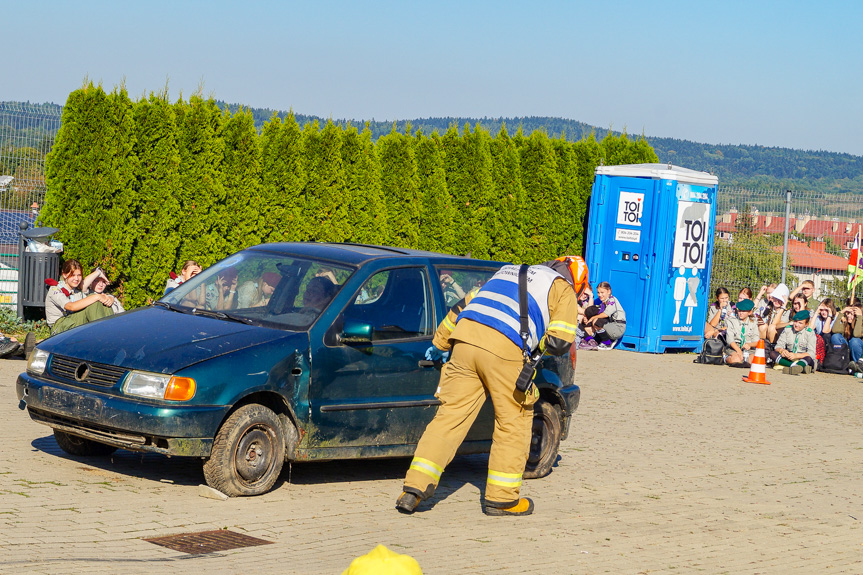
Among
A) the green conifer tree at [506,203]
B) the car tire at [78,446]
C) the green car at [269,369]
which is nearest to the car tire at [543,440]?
the green car at [269,369]

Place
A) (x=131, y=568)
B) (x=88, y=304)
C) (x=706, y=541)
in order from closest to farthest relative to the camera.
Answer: (x=131, y=568)
(x=706, y=541)
(x=88, y=304)

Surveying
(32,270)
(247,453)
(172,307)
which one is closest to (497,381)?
(247,453)

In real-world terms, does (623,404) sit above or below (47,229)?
below

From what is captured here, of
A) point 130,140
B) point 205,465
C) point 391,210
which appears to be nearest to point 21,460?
Result: point 205,465

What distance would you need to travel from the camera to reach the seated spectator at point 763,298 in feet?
65.0

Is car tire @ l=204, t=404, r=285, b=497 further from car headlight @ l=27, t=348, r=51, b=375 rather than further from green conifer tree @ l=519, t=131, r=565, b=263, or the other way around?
green conifer tree @ l=519, t=131, r=565, b=263

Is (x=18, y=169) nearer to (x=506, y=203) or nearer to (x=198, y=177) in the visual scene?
(x=198, y=177)

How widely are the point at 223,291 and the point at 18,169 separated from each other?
895 cm

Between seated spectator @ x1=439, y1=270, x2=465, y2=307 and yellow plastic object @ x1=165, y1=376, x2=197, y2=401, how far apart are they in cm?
218

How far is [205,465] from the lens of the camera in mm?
6930

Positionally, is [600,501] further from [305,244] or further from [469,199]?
[469,199]

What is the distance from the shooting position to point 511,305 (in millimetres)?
7117

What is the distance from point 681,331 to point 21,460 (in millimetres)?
14317

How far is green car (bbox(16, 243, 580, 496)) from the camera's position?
6789 millimetres
